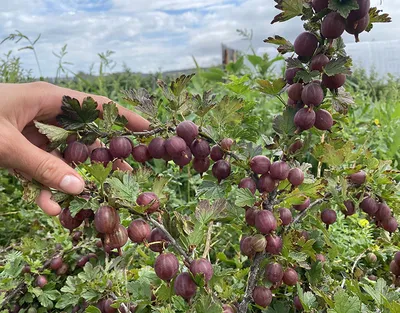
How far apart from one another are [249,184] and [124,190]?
22 cm

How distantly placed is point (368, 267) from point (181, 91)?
2.59ft

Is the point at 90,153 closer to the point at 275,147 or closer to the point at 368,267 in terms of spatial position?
the point at 275,147

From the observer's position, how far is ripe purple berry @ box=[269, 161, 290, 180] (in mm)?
721

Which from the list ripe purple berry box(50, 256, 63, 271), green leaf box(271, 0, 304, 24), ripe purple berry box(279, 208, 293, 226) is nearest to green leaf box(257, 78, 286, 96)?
green leaf box(271, 0, 304, 24)

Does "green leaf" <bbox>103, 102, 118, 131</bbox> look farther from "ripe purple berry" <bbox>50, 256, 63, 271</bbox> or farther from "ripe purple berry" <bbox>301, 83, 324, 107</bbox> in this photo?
"ripe purple berry" <bbox>50, 256, 63, 271</bbox>

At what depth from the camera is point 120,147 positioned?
0.73 m

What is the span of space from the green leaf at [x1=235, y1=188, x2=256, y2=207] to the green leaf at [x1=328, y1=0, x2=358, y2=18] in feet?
1.01

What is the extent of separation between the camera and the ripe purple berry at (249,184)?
2.49ft

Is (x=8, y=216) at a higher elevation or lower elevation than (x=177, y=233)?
lower

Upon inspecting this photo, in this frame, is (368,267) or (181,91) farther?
(368,267)

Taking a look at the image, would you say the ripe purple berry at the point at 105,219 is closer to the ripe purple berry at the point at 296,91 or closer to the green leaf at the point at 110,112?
the green leaf at the point at 110,112

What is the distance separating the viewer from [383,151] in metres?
2.05

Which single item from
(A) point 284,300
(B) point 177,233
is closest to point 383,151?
(A) point 284,300

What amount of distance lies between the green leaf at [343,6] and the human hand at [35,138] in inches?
17.4
